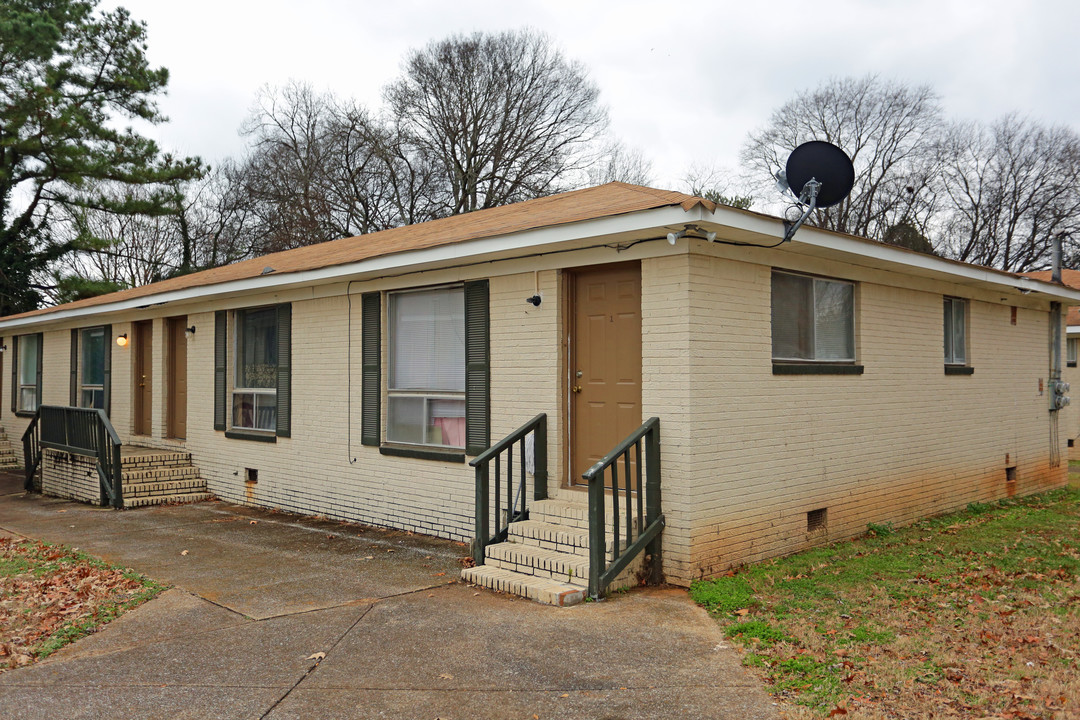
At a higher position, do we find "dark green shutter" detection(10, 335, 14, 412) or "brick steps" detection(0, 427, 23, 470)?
"dark green shutter" detection(10, 335, 14, 412)

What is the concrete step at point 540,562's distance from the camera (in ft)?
19.8

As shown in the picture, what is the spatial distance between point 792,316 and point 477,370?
2.92 metres

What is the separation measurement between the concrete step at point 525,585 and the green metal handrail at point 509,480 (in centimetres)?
30

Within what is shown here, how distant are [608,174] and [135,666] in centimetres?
2569

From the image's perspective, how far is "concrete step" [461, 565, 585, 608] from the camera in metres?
5.74

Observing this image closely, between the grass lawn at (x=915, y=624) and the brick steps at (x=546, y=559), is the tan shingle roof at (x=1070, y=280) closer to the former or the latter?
the grass lawn at (x=915, y=624)

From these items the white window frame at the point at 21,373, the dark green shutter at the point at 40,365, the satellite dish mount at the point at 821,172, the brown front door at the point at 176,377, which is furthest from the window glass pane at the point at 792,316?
the white window frame at the point at 21,373

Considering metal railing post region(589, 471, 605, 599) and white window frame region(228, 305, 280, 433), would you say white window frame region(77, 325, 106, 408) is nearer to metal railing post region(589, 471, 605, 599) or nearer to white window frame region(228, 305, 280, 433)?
white window frame region(228, 305, 280, 433)

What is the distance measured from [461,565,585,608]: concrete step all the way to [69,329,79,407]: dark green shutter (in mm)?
10878

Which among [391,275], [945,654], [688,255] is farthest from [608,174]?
[945,654]

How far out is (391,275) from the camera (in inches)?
347

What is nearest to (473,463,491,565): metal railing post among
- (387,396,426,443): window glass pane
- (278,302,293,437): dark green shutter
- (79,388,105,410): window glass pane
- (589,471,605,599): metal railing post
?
(589,471,605,599): metal railing post

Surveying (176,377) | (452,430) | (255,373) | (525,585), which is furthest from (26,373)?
(525,585)

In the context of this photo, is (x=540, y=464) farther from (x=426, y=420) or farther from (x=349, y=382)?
(x=349, y=382)
